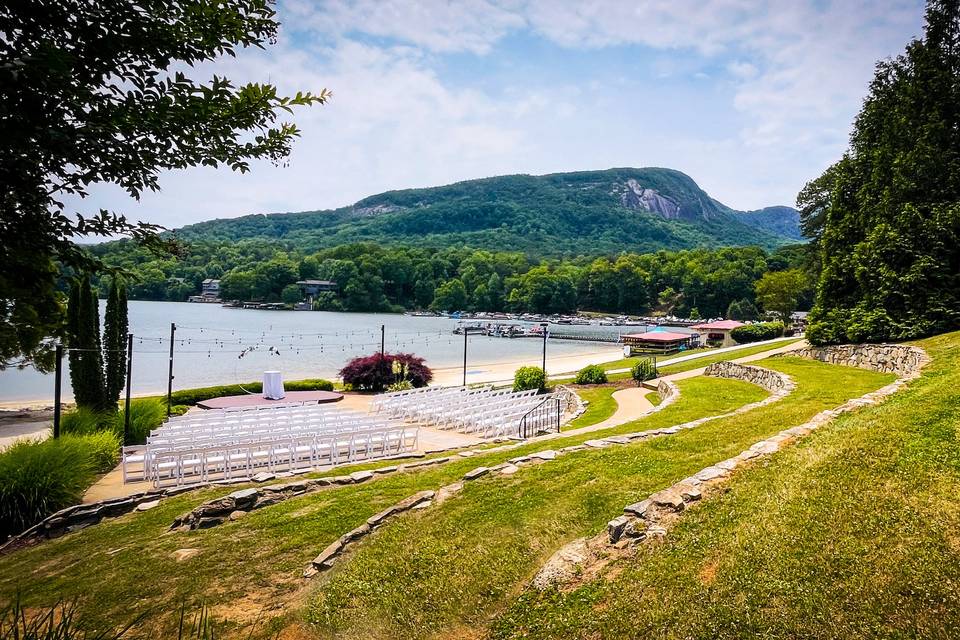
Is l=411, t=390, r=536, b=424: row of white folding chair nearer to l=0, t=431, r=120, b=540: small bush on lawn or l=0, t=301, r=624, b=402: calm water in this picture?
l=0, t=431, r=120, b=540: small bush on lawn

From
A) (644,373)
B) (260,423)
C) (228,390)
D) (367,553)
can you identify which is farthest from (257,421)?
(644,373)

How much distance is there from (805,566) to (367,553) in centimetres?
443

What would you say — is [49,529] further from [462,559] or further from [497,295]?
[497,295]

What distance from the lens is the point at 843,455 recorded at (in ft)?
20.4

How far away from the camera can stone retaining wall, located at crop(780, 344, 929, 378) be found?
1540 centimetres

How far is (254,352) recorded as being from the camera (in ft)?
191

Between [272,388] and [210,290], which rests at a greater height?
[210,290]

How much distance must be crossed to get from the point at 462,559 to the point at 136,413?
15154mm

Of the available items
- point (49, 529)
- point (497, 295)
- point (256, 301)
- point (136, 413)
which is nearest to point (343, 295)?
point (256, 301)

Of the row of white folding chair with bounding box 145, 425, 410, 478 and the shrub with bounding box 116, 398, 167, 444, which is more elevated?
the row of white folding chair with bounding box 145, 425, 410, 478

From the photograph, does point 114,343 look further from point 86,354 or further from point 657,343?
point 657,343

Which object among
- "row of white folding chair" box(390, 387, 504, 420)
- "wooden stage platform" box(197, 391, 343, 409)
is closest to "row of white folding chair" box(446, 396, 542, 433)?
"row of white folding chair" box(390, 387, 504, 420)

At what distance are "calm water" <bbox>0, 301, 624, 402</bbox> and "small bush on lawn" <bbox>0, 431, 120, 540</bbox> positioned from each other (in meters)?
8.85

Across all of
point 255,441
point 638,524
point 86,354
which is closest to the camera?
point 638,524
